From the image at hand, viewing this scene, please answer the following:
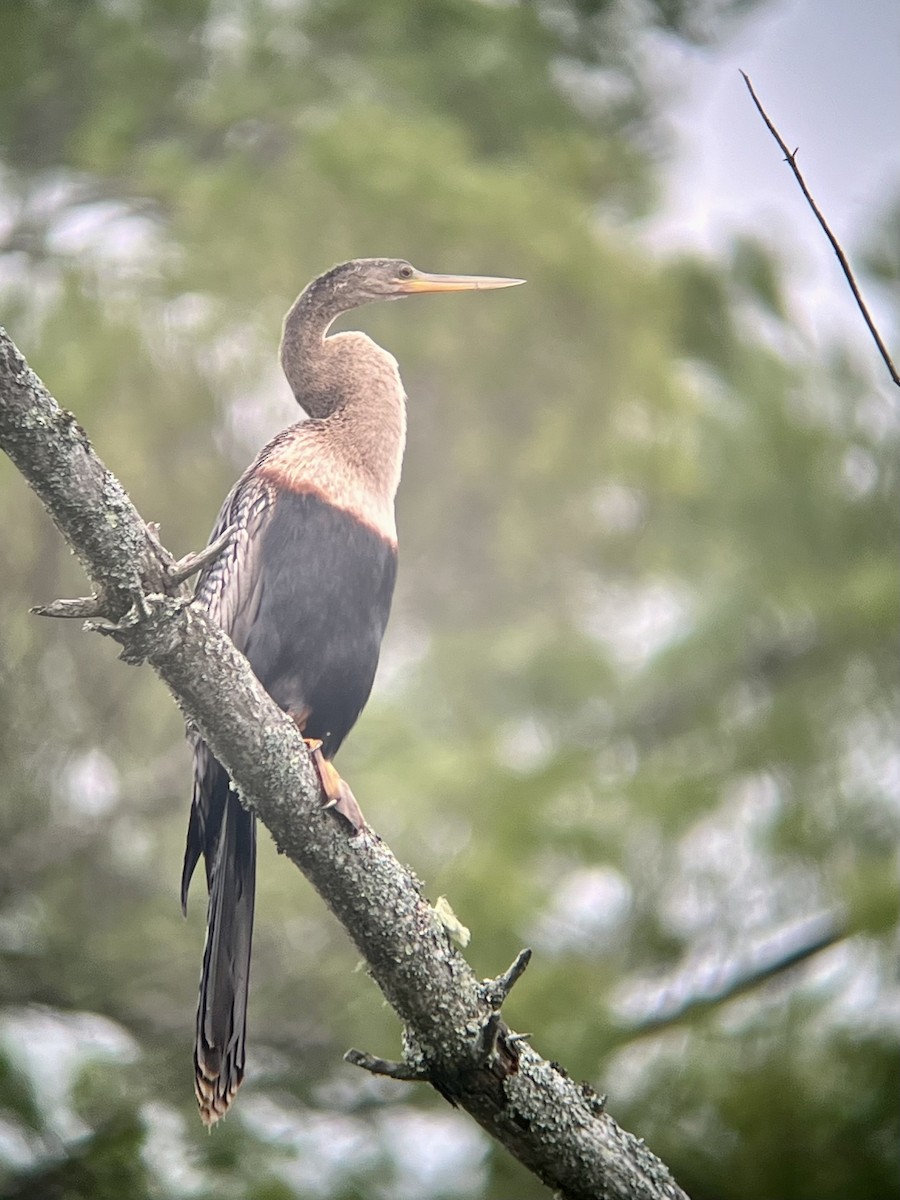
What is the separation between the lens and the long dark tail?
2.59 m

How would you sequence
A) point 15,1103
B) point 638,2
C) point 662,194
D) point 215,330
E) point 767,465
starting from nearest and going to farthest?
point 15,1103 < point 215,330 < point 767,465 < point 638,2 < point 662,194

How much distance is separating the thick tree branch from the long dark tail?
0.32 metres

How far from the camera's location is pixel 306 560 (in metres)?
2.75

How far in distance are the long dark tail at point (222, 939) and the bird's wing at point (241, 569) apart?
308 millimetres

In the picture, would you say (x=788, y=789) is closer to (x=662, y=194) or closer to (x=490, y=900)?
(x=490, y=900)

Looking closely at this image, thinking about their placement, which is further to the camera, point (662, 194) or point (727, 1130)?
point (662, 194)

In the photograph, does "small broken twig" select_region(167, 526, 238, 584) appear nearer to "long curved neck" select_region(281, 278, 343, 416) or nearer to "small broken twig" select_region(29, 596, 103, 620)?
"small broken twig" select_region(29, 596, 103, 620)

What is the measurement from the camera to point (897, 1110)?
539 cm

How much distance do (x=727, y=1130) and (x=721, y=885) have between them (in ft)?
4.33

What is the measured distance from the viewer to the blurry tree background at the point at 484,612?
5.09m

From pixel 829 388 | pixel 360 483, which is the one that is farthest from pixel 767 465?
pixel 360 483

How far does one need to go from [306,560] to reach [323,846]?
2.03ft

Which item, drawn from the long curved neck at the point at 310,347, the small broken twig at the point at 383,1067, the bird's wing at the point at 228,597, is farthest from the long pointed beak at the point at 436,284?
the small broken twig at the point at 383,1067

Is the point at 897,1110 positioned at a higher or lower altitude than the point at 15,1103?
higher
